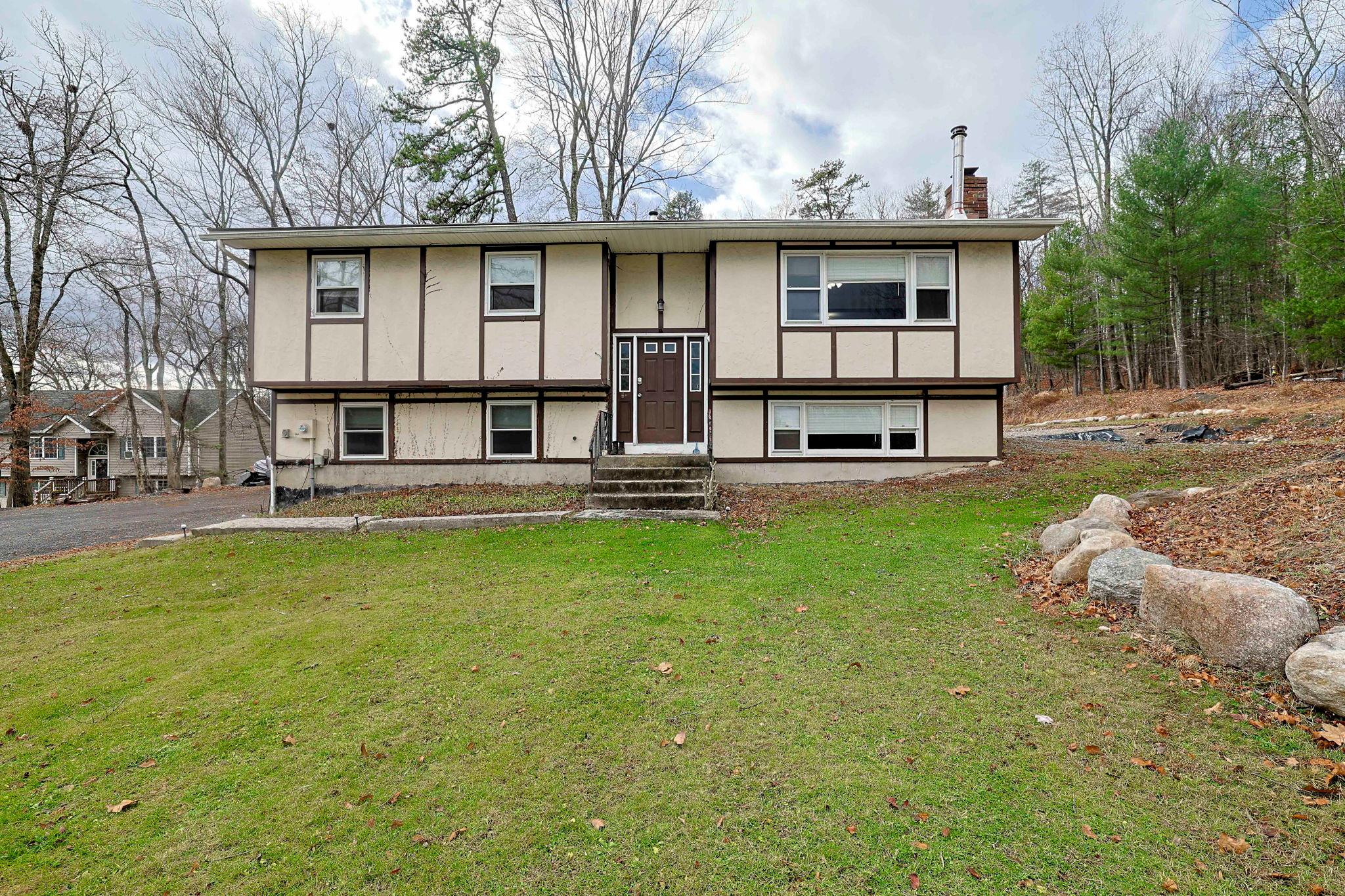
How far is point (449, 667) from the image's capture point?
4.02 m

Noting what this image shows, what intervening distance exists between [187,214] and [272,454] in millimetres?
16463

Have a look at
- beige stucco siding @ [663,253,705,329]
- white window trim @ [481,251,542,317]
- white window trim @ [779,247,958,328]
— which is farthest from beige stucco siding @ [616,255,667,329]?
white window trim @ [779,247,958,328]

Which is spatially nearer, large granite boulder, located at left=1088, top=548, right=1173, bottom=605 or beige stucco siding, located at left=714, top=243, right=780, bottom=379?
large granite boulder, located at left=1088, top=548, right=1173, bottom=605

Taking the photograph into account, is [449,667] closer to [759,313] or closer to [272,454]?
[759,313]

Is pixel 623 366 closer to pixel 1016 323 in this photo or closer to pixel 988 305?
pixel 988 305

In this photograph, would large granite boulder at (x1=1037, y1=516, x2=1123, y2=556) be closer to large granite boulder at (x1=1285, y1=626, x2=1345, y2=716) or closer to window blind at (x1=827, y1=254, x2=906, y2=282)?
large granite boulder at (x1=1285, y1=626, x2=1345, y2=716)

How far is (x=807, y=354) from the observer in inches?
449

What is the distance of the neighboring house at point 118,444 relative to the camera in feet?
94.5

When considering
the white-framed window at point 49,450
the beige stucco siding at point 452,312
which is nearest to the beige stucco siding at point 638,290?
the beige stucco siding at point 452,312

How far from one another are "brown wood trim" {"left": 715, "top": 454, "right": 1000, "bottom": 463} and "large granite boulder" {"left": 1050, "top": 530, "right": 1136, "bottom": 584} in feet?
21.1

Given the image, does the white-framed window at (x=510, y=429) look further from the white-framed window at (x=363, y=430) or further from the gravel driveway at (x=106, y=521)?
the gravel driveway at (x=106, y=521)

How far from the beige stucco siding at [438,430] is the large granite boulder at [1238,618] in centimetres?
1123

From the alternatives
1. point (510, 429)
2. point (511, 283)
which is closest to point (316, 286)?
point (511, 283)

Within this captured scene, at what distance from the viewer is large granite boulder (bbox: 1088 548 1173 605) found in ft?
14.4
